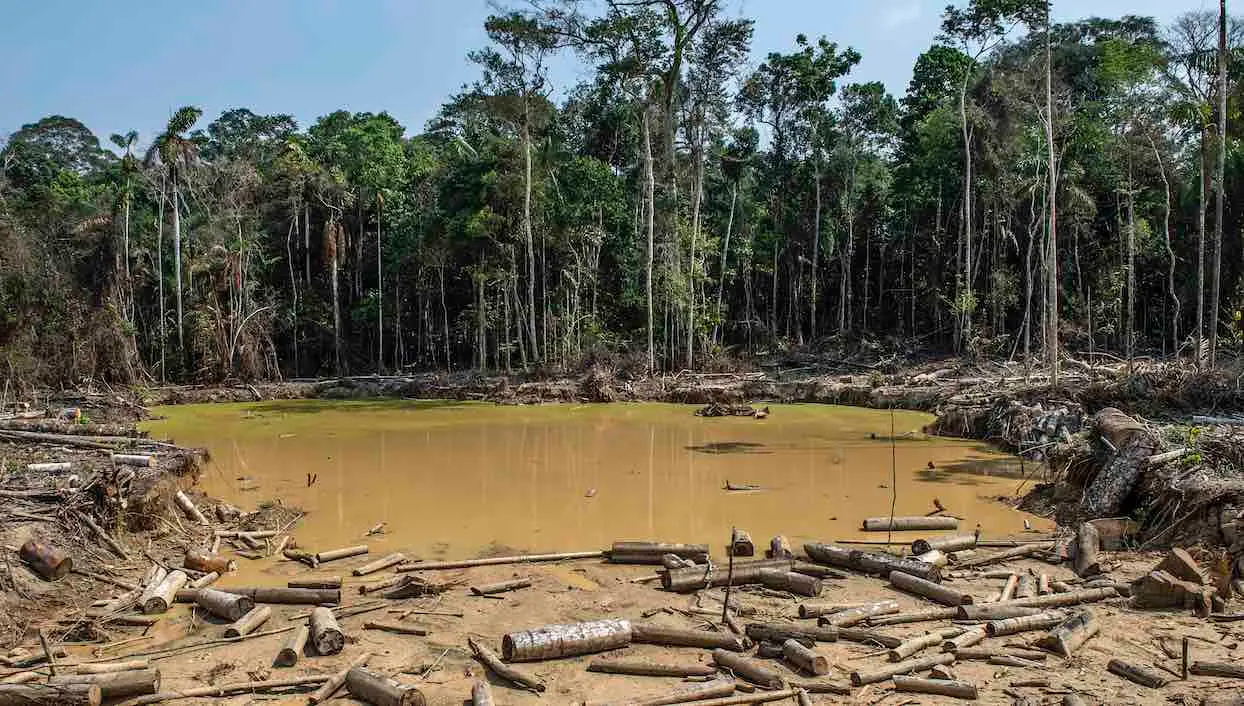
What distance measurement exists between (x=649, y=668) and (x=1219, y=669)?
3.14 meters

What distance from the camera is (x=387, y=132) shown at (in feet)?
134

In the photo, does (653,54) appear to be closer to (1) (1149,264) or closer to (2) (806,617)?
(1) (1149,264)

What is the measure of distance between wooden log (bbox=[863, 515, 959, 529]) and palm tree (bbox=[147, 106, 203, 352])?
26.7 meters

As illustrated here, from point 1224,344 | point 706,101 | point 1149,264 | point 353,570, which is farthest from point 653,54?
point 353,570

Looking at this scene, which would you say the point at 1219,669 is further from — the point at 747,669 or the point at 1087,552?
the point at 747,669

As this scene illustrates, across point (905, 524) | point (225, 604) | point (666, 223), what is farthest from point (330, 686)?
point (666, 223)

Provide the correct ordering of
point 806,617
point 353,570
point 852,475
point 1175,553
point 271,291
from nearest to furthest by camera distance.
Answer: point 806,617
point 1175,553
point 353,570
point 852,475
point 271,291

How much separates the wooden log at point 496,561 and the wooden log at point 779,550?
4.88ft

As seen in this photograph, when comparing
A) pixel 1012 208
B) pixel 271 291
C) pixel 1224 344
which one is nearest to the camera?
pixel 1224 344

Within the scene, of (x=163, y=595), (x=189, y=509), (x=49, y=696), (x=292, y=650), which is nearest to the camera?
(x=49, y=696)

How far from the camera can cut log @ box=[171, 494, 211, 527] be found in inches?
333

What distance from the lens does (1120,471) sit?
838 centimetres

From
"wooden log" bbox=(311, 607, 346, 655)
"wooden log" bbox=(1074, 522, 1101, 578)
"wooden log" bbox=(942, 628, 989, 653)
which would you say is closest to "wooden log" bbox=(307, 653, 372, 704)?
"wooden log" bbox=(311, 607, 346, 655)

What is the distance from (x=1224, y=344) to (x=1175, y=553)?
52.6 ft
